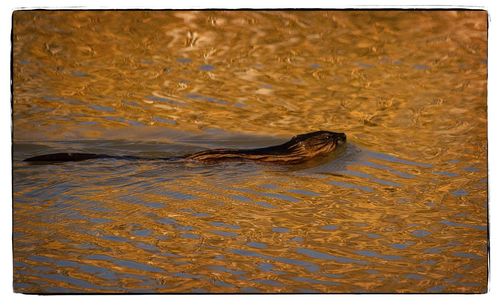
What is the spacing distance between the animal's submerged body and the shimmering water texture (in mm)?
21

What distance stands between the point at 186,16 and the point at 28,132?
662mm

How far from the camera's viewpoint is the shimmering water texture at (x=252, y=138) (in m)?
2.14

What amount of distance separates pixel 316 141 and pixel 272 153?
0.15 m

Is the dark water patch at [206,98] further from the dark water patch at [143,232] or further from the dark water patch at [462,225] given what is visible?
the dark water patch at [462,225]

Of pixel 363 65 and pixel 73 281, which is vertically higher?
pixel 363 65

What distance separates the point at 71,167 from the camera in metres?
2.15

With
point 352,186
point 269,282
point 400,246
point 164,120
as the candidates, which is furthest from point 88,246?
point 400,246

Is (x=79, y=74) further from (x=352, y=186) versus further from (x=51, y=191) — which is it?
(x=352, y=186)

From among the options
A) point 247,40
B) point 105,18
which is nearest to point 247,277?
point 247,40

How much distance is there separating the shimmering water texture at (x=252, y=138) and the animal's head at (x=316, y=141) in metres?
0.03

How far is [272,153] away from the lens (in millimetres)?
2148

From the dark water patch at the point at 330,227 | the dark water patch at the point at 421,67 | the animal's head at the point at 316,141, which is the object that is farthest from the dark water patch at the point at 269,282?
the dark water patch at the point at 421,67

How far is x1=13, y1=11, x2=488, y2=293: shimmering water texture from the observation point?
7.03ft

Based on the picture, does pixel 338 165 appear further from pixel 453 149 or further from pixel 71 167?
pixel 71 167
